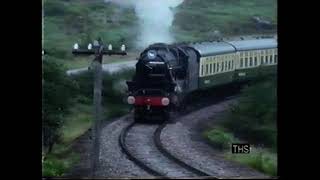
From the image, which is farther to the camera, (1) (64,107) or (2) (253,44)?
(2) (253,44)

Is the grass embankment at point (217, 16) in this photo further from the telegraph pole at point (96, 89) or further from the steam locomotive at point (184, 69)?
the telegraph pole at point (96, 89)

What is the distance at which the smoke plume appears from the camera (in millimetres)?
14312

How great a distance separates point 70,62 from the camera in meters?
14.2

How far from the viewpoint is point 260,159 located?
43.0ft

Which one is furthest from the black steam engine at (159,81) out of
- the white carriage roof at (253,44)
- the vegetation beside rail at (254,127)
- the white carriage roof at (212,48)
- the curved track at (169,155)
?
the vegetation beside rail at (254,127)

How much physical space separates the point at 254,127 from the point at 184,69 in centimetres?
525

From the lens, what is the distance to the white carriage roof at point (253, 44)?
14828 mm

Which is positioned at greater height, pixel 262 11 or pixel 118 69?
pixel 262 11

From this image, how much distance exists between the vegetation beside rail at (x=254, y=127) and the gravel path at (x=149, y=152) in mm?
1195

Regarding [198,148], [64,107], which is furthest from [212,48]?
[64,107]

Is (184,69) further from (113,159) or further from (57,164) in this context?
(57,164)
